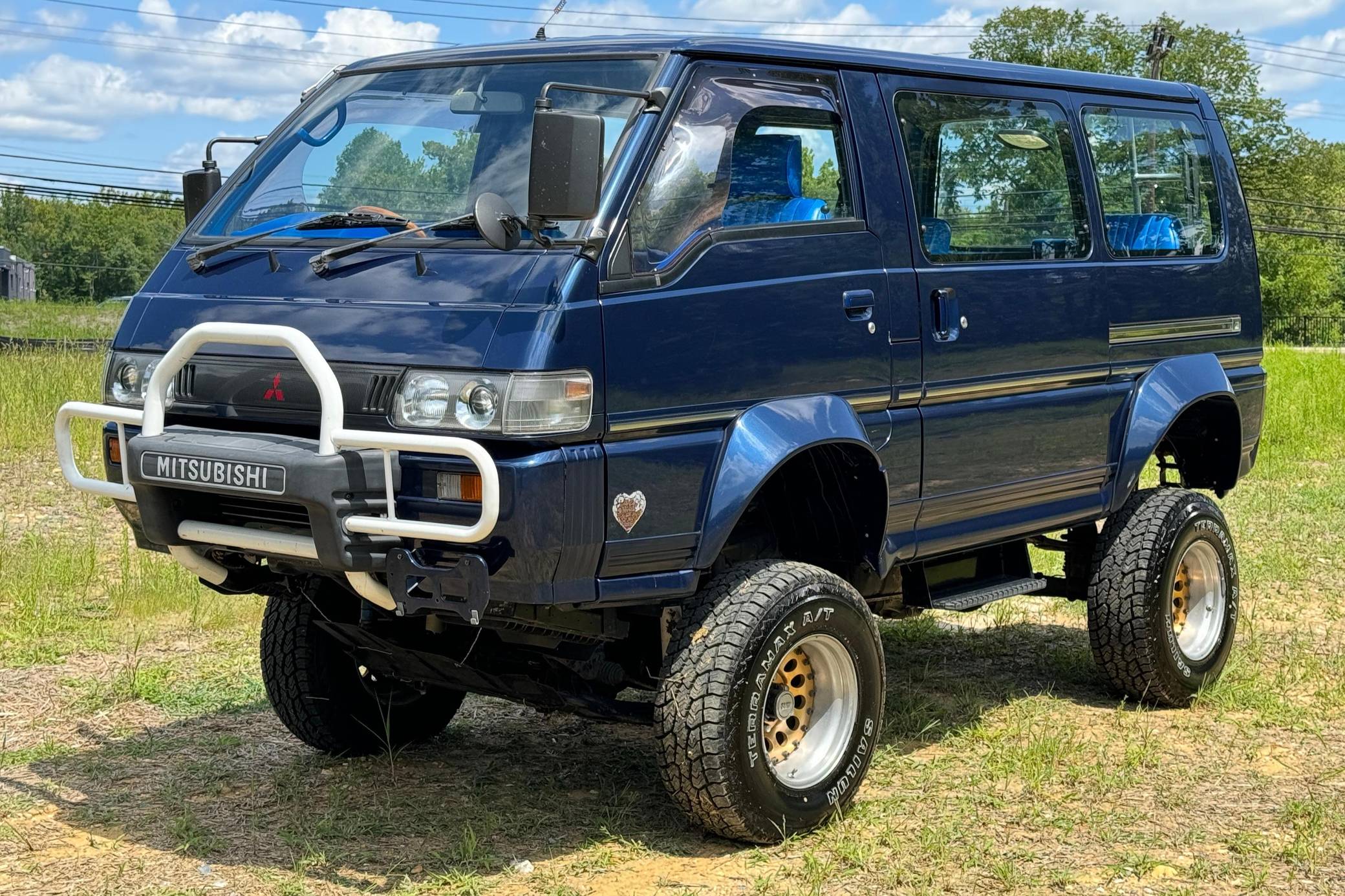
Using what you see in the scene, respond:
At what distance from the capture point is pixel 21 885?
4.41 meters

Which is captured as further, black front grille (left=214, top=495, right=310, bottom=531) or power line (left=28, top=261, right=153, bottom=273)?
power line (left=28, top=261, right=153, bottom=273)

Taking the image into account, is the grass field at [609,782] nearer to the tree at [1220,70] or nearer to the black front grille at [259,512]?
the black front grille at [259,512]

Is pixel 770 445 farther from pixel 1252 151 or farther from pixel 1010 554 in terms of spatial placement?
pixel 1252 151

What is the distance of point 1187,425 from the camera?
698cm

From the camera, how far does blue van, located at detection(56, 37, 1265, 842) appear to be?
4.09 meters

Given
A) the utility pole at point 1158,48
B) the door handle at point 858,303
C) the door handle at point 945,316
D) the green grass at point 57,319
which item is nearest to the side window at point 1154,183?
the door handle at point 945,316

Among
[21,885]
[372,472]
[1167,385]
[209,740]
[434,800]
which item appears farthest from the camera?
[1167,385]

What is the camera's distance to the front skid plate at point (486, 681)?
188 inches

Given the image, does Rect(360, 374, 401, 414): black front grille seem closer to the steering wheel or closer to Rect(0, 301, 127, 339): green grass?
the steering wheel

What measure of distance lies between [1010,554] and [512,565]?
111 inches

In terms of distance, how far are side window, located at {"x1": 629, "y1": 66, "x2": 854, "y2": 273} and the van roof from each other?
0.06 metres

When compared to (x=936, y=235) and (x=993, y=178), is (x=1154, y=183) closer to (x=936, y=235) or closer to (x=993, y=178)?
(x=993, y=178)

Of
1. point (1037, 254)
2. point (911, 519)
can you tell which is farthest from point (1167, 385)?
point (911, 519)

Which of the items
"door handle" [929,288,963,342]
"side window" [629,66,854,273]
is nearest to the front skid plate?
"side window" [629,66,854,273]
